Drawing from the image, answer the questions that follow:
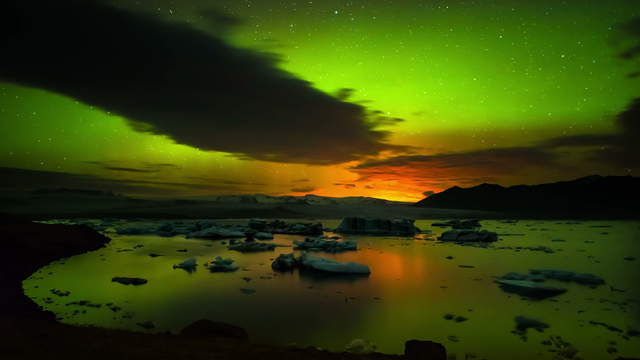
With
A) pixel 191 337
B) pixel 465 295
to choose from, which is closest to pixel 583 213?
pixel 465 295

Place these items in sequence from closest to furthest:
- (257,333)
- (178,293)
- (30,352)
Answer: (30,352) → (257,333) → (178,293)

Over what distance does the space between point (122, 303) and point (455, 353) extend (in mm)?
7679

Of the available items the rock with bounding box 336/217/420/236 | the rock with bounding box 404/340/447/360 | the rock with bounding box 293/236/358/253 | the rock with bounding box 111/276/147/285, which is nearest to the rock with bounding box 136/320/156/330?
the rock with bounding box 111/276/147/285

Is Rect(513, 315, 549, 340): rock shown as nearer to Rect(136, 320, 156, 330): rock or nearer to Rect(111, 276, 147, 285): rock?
Rect(136, 320, 156, 330): rock

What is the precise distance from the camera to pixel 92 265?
Result: 14172mm

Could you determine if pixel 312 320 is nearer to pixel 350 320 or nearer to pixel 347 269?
pixel 350 320

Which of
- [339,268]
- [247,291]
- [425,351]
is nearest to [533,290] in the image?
[339,268]

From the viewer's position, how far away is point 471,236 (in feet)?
88.1

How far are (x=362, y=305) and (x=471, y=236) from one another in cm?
2081

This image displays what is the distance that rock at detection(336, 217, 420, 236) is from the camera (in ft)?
102

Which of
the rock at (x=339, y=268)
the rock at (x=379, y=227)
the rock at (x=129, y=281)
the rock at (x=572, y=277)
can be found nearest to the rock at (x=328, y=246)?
the rock at (x=339, y=268)

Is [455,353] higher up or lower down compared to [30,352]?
lower down

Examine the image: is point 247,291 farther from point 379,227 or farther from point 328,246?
point 379,227

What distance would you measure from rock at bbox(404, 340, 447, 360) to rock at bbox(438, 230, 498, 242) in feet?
78.1
